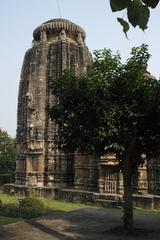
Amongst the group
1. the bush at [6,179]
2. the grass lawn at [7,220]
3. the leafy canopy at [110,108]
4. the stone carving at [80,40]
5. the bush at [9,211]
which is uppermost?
the stone carving at [80,40]

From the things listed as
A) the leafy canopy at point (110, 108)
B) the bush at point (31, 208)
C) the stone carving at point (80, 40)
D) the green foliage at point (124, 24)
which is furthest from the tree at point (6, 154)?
the green foliage at point (124, 24)

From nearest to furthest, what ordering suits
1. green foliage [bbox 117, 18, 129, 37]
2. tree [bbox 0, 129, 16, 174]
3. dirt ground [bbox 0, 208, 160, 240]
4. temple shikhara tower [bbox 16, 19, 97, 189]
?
green foliage [bbox 117, 18, 129, 37], dirt ground [bbox 0, 208, 160, 240], temple shikhara tower [bbox 16, 19, 97, 189], tree [bbox 0, 129, 16, 174]

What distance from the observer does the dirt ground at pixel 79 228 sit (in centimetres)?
1217

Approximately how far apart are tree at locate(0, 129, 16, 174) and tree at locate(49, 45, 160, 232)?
40.3m

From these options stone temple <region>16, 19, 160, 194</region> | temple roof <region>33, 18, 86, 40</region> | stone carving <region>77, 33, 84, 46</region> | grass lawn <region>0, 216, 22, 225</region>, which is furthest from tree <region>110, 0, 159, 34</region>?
temple roof <region>33, 18, 86, 40</region>

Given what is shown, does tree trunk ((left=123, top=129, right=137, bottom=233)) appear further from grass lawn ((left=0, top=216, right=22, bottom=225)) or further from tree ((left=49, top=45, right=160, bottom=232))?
grass lawn ((left=0, top=216, right=22, bottom=225))

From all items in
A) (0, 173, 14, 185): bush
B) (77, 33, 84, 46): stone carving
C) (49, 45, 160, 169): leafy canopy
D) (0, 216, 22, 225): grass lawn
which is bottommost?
(0, 216, 22, 225): grass lawn

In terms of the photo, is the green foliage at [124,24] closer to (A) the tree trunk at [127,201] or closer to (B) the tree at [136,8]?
(B) the tree at [136,8]

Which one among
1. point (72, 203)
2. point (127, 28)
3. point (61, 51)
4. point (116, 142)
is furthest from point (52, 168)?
point (127, 28)

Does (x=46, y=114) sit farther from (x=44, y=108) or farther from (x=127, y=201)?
(x=127, y=201)

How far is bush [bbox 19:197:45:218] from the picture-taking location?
18898 mm

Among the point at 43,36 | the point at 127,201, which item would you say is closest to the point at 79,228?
the point at 127,201

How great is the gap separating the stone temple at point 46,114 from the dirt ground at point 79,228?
12930 millimetres

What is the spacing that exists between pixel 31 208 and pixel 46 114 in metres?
15.8
